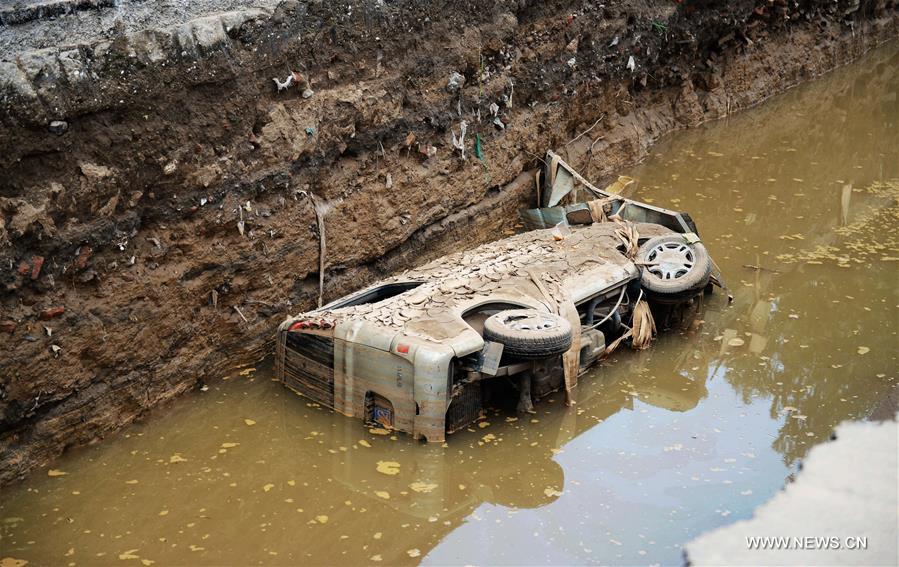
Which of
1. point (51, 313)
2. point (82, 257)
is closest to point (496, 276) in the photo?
point (82, 257)

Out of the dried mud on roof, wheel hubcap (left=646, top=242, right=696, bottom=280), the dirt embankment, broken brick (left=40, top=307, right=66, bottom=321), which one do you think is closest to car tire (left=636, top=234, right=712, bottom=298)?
wheel hubcap (left=646, top=242, right=696, bottom=280)

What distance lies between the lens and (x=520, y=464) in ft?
24.8

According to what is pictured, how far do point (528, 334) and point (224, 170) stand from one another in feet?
9.25

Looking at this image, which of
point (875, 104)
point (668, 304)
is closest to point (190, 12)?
point (668, 304)

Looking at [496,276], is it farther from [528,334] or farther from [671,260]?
[671,260]

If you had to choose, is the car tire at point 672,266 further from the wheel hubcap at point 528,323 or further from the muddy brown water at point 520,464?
the wheel hubcap at point 528,323

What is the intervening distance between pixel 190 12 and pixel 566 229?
3923 mm

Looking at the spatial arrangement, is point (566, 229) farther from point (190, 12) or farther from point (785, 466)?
point (190, 12)

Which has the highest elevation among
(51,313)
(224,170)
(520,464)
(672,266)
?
(224,170)

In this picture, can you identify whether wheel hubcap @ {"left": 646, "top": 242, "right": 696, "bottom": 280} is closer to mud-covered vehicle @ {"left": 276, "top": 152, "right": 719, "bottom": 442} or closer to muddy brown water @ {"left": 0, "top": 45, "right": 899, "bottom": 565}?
mud-covered vehicle @ {"left": 276, "top": 152, "right": 719, "bottom": 442}

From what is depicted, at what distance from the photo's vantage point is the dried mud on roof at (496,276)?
784 centimetres

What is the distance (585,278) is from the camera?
28.7ft

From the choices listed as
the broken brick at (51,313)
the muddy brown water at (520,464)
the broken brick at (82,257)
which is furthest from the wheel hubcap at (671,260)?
the broken brick at (51,313)

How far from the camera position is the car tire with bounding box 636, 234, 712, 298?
29.5ft
